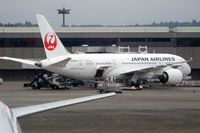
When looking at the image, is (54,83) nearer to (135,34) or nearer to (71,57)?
(71,57)

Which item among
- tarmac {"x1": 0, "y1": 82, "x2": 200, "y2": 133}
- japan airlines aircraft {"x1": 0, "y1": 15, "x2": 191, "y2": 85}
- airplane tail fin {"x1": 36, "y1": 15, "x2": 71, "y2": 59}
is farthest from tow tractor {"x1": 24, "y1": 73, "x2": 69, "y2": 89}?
tarmac {"x1": 0, "y1": 82, "x2": 200, "y2": 133}

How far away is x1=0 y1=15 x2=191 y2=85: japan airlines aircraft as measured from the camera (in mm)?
48031

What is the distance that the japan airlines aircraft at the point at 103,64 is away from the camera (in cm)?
4803

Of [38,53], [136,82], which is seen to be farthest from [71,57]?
[38,53]

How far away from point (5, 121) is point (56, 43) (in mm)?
39669

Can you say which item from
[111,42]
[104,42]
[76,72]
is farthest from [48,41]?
[111,42]

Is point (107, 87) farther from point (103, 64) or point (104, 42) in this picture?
point (104, 42)

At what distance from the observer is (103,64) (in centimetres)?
5009

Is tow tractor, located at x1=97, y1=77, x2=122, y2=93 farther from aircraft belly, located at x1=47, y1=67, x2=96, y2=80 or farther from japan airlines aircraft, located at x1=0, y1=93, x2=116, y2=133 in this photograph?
japan airlines aircraft, located at x1=0, y1=93, x2=116, y2=133

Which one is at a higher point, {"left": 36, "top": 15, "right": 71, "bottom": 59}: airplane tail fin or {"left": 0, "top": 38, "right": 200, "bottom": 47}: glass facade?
{"left": 0, "top": 38, "right": 200, "bottom": 47}: glass facade

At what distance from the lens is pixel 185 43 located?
71.6 meters

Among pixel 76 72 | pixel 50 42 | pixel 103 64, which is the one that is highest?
pixel 50 42

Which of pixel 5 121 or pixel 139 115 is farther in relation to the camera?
pixel 139 115

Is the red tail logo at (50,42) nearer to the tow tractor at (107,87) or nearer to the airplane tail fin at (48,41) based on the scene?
the airplane tail fin at (48,41)
